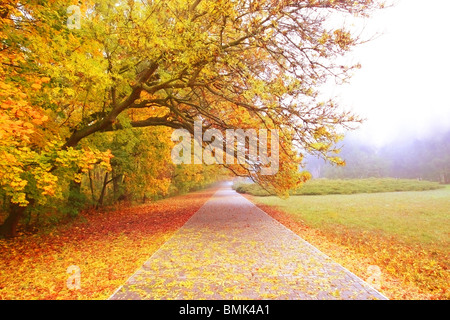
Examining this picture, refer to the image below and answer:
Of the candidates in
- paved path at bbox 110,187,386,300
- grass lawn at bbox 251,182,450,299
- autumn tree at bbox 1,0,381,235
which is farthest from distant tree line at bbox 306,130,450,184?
paved path at bbox 110,187,386,300

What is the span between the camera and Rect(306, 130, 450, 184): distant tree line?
46.3 metres

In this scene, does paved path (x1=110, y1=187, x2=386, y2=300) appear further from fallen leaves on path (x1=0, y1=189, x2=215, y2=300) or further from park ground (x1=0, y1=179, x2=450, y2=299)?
fallen leaves on path (x1=0, y1=189, x2=215, y2=300)

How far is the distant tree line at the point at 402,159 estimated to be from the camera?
1823 inches

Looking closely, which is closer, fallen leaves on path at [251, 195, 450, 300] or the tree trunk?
fallen leaves on path at [251, 195, 450, 300]

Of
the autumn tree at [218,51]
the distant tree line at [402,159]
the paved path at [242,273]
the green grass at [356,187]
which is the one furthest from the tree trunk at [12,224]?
the distant tree line at [402,159]

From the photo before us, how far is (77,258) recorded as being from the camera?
20.2ft

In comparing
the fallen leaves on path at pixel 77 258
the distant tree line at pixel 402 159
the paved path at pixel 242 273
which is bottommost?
the fallen leaves on path at pixel 77 258

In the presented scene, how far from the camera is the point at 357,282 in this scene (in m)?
4.23

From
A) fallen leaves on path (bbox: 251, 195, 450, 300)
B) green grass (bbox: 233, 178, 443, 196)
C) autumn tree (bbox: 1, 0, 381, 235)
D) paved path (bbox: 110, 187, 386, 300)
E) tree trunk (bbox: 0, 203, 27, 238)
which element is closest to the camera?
paved path (bbox: 110, 187, 386, 300)

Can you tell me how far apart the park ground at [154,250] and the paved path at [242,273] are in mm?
A: 415

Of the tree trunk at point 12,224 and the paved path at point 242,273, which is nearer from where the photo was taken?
the paved path at point 242,273

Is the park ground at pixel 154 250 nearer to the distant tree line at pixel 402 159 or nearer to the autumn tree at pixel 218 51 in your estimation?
the autumn tree at pixel 218 51

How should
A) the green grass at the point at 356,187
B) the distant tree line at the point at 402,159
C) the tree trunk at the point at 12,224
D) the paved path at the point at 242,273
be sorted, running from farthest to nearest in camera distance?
1. the distant tree line at the point at 402,159
2. the green grass at the point at 356,187
3. the tree trunk at the point at 12,224
4. the paved path at the point at 242,273

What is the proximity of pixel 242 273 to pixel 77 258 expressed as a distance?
415cm
